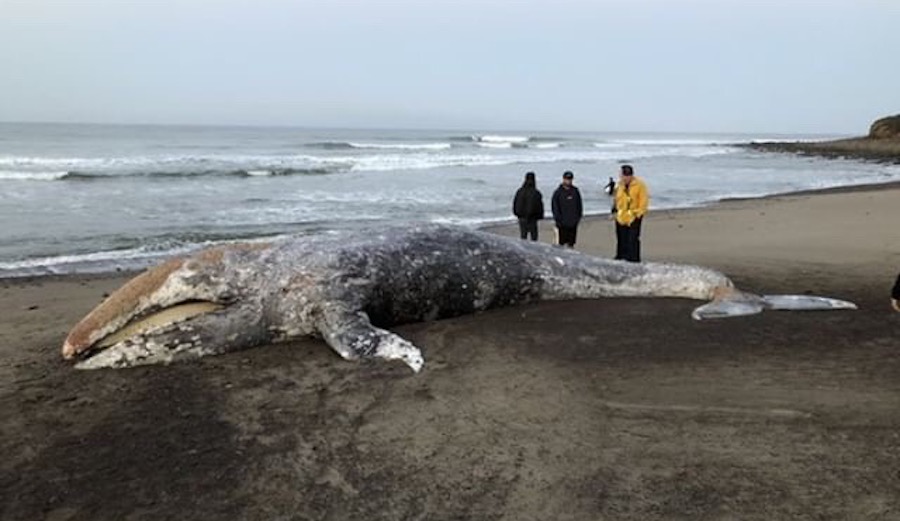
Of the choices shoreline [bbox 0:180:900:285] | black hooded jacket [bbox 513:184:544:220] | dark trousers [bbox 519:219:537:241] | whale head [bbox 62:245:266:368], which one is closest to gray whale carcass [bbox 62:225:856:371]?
whale head [bbox 62:245:266:368]

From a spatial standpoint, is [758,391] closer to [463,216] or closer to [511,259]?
[511,259]

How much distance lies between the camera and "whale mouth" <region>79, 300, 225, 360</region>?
7141 millimetres

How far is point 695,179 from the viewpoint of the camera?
3944 centimetres

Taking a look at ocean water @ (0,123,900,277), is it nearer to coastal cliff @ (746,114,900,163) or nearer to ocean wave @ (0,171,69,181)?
ocean wave @ (0,171,69,181)

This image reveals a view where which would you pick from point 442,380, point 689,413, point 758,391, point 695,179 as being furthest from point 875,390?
point 695,179

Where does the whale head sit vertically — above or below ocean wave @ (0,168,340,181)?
above

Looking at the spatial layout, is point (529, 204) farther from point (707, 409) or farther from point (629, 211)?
point (707, 409)

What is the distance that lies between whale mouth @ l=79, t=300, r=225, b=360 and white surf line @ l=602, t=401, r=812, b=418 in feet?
12.6

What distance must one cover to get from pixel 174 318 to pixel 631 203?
23.9 feet

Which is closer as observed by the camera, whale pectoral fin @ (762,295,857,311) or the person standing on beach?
whale pectoral fin @ (762,295,857,311)

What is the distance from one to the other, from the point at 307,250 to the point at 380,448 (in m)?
3.31

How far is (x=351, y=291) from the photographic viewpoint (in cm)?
784

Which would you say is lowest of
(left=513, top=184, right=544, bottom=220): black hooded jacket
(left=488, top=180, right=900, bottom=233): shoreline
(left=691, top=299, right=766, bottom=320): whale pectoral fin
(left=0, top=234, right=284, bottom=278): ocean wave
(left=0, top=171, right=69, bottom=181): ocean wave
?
(left=0, top=171, right=69, bottom=181): ocean wave

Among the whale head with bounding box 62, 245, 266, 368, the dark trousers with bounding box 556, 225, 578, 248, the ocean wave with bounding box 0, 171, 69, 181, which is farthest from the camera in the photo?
the ocean wave with bounding box 0, 171, 69, 181
